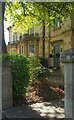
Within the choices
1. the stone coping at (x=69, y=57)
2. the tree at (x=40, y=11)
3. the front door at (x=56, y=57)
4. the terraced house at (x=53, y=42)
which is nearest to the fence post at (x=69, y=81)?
the stone coping at (x=69, y=57)

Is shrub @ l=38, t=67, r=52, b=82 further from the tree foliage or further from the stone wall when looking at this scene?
the tree foliage

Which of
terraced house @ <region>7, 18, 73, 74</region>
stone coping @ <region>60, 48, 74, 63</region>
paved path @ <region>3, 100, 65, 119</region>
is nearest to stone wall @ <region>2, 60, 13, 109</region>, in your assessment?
paved path @ <region>3, 100, 65, 119</region>

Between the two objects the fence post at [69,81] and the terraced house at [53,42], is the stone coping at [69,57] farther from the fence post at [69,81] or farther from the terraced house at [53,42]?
the terraced house at [53,42]

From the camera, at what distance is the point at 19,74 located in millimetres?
5191

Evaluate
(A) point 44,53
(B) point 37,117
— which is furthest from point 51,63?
(B) point 37,117

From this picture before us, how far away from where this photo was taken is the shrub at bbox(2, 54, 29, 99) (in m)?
5.09

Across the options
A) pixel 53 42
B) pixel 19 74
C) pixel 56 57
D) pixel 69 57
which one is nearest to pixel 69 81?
pixel 69 57

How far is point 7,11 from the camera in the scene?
11297mm

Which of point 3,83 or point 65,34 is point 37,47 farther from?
point 3,83

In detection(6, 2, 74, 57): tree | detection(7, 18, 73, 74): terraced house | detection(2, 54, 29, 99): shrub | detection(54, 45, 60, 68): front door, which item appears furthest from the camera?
detection(54, 45, 60, 68): front door

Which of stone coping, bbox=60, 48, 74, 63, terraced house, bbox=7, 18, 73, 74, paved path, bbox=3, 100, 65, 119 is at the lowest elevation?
paved path, bbox=3, 100, 65, 119

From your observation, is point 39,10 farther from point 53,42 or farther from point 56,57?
point 56,57

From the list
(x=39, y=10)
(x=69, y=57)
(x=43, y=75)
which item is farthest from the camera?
(x=39, y=10)

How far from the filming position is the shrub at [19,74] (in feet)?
16.7
